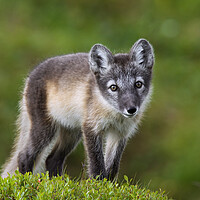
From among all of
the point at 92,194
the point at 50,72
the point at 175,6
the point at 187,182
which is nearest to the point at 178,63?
the point at 175,6

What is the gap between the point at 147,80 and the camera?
20.6 ft

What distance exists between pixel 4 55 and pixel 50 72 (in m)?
6.94

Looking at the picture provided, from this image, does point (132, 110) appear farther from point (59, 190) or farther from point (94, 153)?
point (59, 190)

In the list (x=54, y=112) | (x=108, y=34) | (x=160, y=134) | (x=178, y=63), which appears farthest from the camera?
(x=108, y=34)

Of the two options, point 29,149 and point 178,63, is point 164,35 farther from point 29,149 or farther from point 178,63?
point 29,149

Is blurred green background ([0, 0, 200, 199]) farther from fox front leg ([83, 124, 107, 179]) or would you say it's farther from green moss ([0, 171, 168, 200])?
green moss ([0, 171, 168, 200])

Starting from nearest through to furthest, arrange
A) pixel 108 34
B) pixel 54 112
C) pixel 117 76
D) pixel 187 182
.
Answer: pixel 117 76 < pixel 54 112 < pixel 187 182 < pixel 108 34

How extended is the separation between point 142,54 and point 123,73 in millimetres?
436

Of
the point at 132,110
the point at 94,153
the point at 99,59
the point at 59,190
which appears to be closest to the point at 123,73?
the point at 99,59

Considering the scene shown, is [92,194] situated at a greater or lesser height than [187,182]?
greater

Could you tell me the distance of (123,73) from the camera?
240 inches

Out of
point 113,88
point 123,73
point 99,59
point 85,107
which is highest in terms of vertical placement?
point 99,59

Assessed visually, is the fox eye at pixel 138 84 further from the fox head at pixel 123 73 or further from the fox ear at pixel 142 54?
the fox ear at pixel 142 54

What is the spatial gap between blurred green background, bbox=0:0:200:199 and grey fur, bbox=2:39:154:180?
9.35 feet
